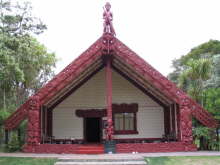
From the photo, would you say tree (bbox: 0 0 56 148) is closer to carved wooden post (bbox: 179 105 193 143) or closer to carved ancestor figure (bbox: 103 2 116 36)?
carved ancestor figure (bbox: 103 2 116 36)

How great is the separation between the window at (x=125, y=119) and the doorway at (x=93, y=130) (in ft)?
3.05

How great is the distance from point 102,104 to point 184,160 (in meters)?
6.32

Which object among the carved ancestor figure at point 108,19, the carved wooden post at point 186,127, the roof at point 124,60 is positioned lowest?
the carved wooden post at point 186,127

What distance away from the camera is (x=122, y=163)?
32.1ft

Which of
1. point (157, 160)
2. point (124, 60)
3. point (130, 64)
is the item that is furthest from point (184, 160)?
point (124, 60)

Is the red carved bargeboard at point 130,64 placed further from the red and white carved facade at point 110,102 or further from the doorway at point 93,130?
the doorway at point 93,130

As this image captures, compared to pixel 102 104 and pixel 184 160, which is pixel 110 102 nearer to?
pixel 102 104

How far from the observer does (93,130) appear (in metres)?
16.4

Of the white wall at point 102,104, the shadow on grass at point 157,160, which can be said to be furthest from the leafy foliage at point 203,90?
the shadow on grass at point 157,160

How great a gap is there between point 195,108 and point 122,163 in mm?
4392

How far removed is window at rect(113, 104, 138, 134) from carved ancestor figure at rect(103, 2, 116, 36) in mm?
4500

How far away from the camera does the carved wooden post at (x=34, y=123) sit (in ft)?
39.4

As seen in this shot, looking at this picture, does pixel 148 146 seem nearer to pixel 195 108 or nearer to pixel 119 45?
pixel 195 108

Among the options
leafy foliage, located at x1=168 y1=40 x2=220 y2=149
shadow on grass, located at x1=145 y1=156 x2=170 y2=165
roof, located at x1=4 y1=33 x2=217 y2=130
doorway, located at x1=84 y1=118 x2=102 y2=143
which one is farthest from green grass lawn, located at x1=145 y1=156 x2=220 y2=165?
doorway, located at x1=84 y1=118 x2=102 y2=143
